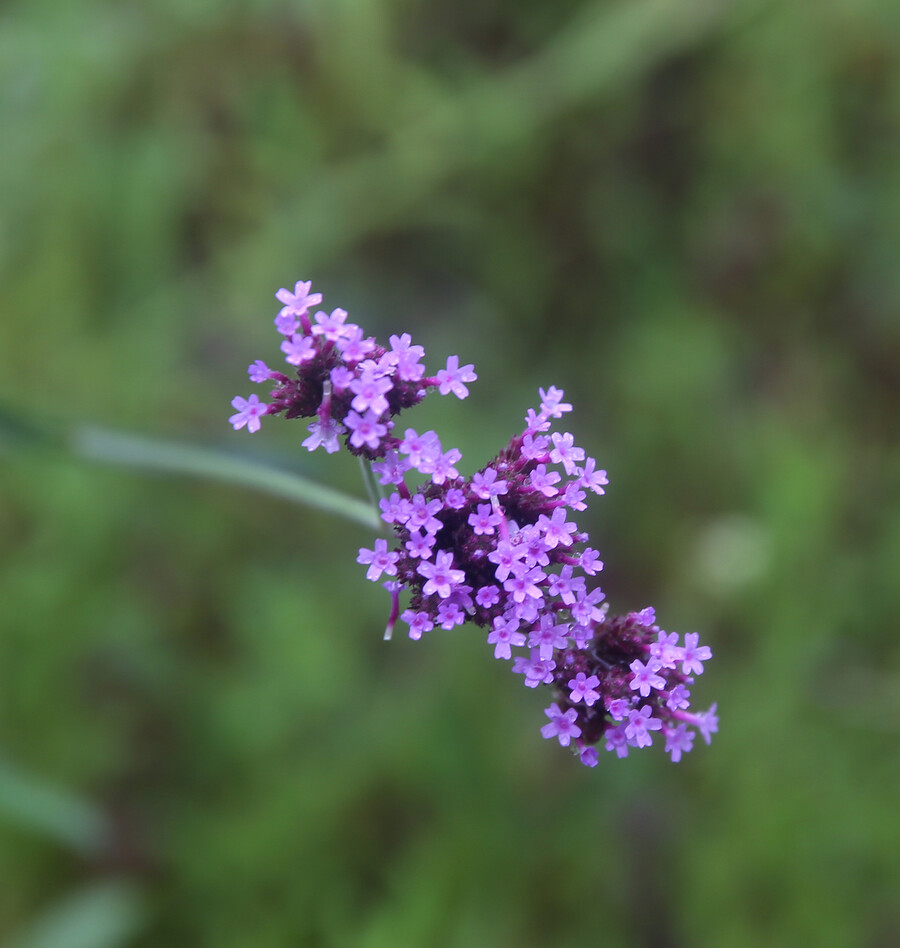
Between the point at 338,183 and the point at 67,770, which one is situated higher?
the point at 338,183

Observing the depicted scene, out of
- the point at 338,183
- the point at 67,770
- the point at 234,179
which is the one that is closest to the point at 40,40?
the point at 234,179

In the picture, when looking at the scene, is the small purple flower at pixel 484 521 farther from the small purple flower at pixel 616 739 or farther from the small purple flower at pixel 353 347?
the small purple flower at pixel 616 739

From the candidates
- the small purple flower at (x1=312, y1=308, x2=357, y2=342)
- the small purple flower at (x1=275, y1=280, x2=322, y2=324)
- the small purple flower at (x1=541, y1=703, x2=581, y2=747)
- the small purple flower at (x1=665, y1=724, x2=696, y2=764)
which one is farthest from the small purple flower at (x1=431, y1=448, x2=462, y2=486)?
the small purple flower at (x1=665, y1=724, x2=696, y2=764)

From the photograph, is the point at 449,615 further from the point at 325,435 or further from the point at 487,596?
the point at 325,435

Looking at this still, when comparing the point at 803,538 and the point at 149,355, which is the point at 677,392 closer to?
the point at 803,538

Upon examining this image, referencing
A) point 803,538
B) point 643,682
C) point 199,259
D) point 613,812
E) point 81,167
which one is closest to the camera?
point 643,682

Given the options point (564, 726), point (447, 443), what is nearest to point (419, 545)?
point (564, 726)

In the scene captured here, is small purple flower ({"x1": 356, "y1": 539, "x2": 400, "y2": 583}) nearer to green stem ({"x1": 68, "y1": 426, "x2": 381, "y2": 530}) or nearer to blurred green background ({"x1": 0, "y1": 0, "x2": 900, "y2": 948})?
green stem ({"x1": 68, "y1": 426, "x2": 381, "y2": 530})
